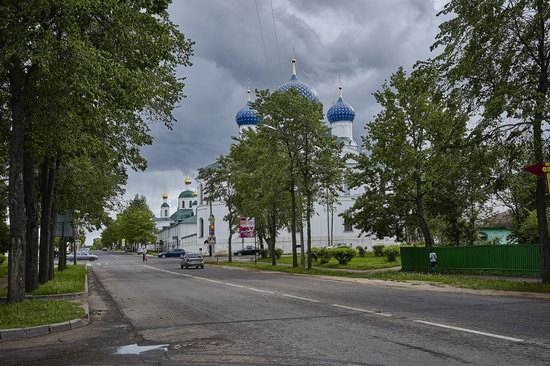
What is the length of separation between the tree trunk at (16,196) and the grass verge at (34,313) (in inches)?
24.3

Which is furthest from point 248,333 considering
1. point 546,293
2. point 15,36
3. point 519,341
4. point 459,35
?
A: point 459,35

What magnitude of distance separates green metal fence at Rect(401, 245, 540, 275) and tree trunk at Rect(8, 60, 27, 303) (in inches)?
852

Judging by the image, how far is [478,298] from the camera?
15609 mm

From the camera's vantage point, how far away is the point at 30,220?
17891mm

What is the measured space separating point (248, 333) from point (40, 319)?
517cm

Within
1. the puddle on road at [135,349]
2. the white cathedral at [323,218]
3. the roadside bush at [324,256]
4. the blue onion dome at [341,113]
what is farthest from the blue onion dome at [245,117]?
the puddle on road at [135,349]

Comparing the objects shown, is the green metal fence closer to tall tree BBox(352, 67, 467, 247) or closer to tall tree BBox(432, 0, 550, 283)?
tall tree BBox(352, 67, 467, 247)

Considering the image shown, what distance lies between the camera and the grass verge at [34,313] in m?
11.4

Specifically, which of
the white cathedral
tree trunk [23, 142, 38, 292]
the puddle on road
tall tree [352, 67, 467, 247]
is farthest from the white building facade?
the puddle on road

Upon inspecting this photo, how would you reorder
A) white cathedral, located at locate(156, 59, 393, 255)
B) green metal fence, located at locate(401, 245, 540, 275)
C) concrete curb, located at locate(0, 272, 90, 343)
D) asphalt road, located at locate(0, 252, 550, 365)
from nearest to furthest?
asphalt road, located at locate(0, 252, 550, 365) < concrete curb, located at locate(0, 272, 90, 343) < green metal fence, located at locate(401, 245, 540, 275) < white cathedral, located at locate(156, 59, 393, 255)

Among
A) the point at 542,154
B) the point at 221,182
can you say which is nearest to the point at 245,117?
the point at 221,182

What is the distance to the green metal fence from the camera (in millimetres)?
25344

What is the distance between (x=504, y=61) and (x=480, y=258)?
12921 millimetres

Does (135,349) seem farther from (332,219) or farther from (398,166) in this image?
(332,219)
